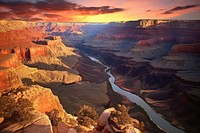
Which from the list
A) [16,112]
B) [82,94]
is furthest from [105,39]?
[16,112]

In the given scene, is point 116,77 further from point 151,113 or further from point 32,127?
point 32,127

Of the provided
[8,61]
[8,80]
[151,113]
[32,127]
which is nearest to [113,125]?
[32,127]

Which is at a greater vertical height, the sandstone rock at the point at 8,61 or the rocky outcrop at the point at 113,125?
the sandstone rock at the point at 8,61

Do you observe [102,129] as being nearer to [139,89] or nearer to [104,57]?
[139,89]

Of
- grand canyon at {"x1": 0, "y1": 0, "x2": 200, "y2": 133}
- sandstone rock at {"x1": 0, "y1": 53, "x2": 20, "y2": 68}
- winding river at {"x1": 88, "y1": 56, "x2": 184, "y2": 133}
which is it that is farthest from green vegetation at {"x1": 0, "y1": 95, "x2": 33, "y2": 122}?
sandstone rock at {"x1": 0, "y1": 53, "x2": 20, "y2": 68}

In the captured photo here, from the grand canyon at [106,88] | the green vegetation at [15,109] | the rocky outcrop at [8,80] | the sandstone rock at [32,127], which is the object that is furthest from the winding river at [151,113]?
the rocky outcrop at [8,80]

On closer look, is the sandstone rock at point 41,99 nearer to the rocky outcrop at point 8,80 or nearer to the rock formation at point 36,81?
the rock formation at point 36,81
